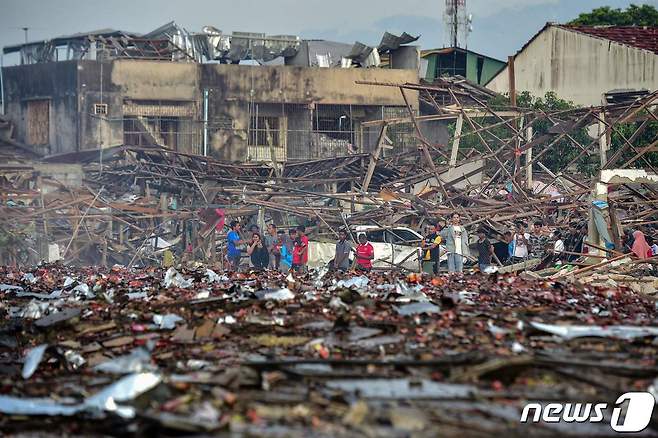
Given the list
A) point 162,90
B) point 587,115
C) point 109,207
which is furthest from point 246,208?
point 162,90

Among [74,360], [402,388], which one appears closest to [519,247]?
[74,360]

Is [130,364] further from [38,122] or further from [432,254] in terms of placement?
[38,122]

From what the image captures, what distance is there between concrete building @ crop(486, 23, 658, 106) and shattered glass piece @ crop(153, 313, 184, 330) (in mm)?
26992

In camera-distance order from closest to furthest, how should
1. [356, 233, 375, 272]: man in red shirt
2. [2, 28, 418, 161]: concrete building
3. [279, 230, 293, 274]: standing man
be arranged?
1. [356, 233, 375, 272]: man in red shirt
2. [279, 230, 293, 274]: standing man
3. [2, 28, 418, 161]: concrete building

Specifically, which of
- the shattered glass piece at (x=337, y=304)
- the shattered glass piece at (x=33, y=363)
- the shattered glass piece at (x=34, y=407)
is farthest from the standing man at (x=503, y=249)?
the shattered glass piece at (x=34, y=407)

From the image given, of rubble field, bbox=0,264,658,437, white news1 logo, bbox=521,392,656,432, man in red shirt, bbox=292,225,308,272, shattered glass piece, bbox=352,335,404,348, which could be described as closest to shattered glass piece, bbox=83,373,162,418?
rubble field, bbox=0,264,658,437

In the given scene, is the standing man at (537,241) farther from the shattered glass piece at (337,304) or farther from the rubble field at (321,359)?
the shattered glass piece at (337,304)

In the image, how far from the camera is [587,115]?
22.4m

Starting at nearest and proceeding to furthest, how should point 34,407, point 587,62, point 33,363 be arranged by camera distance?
point 34,407 < point 33,363 < point 587,62

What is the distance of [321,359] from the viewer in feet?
25.8

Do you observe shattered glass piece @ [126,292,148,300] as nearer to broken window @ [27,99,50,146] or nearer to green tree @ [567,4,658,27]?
broken window @ [27,99,50,146]

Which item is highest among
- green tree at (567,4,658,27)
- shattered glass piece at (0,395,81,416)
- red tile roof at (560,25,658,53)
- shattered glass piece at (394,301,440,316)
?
green tree at (567,4,658,27)

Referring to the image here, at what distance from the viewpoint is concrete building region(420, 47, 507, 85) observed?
40.9 m

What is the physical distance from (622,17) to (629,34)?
11.1m
